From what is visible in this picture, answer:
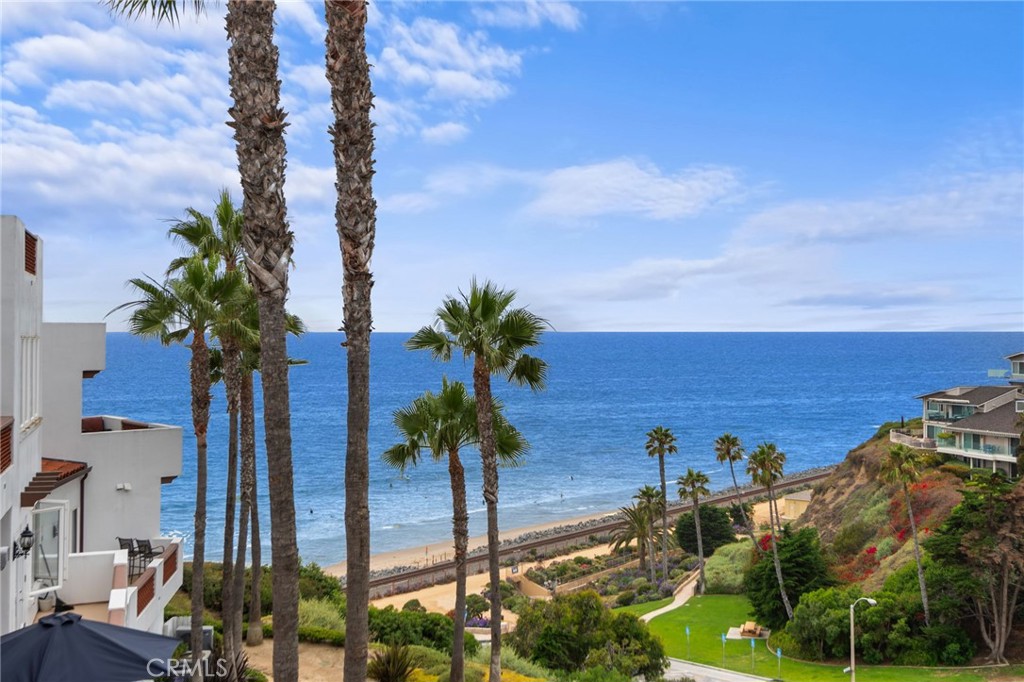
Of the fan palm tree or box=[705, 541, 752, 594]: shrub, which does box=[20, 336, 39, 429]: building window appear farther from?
box=[705, 541, 752, 594]: shrub

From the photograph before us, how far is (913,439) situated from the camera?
214ft

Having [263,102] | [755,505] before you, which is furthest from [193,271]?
[755,505]

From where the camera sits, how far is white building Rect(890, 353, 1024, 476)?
192 feet

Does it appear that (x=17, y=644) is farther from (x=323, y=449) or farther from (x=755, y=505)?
(x=323, y=449)

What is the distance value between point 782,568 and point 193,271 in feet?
137

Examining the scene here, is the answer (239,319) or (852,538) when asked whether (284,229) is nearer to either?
(239,319)

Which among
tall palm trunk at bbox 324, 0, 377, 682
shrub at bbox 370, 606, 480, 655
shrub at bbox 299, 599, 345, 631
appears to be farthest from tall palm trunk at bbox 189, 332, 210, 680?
tall palm trunk at bbox 324, 0, 377, 682

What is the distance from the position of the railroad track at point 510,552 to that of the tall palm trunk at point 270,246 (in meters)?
43.6

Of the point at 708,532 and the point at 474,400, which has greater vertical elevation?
the point at 474,400

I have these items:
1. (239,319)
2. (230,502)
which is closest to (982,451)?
(230,502)

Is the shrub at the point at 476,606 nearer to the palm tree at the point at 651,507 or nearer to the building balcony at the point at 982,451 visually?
the palm tree at the point at 651,507

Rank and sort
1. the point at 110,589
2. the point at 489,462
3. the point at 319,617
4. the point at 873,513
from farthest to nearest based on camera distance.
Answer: the point at 873,513 < the point at 319,617 < the point at 489,462 < the point at 110,589

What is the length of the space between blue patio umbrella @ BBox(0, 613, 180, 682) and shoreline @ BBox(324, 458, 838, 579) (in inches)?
1945

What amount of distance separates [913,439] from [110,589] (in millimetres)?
64216
